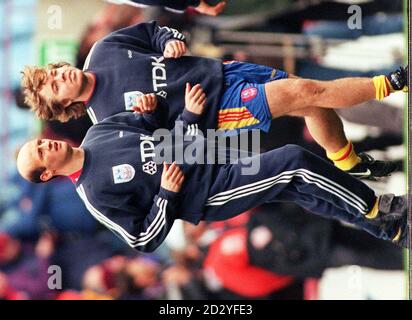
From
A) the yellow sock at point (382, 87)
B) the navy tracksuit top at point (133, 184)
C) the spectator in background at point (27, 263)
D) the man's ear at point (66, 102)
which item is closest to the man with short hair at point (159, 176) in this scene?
the navy tracksuit top at point (133, 184)

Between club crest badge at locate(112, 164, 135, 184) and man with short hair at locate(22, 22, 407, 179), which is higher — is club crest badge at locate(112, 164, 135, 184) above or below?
below

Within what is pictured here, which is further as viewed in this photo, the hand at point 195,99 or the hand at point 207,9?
the hand at point 207,9

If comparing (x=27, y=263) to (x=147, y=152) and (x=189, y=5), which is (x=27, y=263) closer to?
(x=147, y=152)

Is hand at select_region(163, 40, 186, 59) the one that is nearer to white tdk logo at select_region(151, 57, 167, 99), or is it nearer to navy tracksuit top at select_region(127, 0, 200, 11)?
white tdk logo at select_region(151, 57, 167, 99)

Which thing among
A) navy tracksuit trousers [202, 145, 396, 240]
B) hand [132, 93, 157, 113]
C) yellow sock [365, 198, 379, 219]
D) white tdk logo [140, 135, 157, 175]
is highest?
hand [132, 93, 157, 113]

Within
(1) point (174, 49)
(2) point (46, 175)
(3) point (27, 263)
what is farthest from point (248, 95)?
(3) point (27, 263)

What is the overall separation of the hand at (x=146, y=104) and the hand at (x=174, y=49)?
0.16m

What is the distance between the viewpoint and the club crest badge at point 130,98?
2.61 m

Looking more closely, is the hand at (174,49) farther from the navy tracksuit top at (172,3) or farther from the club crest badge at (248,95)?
the club crest badge at (248,95)

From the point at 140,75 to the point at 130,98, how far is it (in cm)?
9

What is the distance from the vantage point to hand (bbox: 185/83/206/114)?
2.61 meters

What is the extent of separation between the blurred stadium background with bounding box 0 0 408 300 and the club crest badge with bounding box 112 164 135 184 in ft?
0.59

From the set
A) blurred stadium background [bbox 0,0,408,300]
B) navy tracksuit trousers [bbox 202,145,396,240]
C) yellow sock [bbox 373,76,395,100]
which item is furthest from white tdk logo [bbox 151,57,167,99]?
yellow sock [bbox 373,76,395,100]
